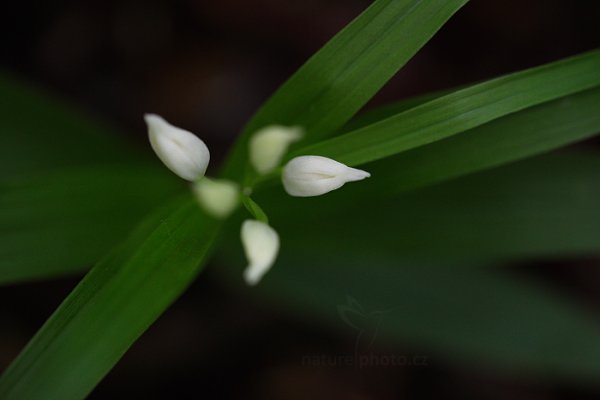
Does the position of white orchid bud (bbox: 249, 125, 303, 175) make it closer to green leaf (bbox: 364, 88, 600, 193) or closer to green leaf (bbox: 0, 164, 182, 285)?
green leaf (bbox: 364, 88, 600, 193)

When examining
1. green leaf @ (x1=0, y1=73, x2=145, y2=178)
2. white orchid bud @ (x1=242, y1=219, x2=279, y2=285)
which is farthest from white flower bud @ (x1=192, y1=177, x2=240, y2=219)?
green leaf @ (x1=0, y1=73, x2=145, y2=178)

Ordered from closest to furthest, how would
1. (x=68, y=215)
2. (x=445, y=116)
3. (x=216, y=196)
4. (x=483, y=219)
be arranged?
(x=216, y=196) < (x=445, y=116) < (x=68, y=215) < (x=483, y=219)

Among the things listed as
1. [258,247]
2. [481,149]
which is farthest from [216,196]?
[481,149]

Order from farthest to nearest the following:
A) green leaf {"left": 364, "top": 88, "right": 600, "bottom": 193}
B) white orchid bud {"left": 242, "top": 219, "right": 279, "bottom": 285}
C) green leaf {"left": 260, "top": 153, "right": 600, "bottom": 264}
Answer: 1. green leaf {"left": 260, "top": 153, "right": 600, "bottom": 264}
2. green leaf {"left": 364, "top": 88, "right": 600, "bottom": 193}
3. white orchid bud {"left": 242, "top": 219, "right": 279, "bottom": 285}

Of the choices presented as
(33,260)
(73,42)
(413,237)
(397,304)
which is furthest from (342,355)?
(73,42)

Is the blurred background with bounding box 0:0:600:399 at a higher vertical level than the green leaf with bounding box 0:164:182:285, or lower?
higher

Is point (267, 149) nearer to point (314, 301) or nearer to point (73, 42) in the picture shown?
point (314, 301)

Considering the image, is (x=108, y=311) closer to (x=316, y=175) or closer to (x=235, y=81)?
(x=316, y=175)
